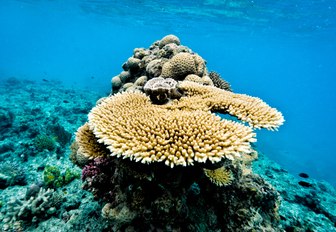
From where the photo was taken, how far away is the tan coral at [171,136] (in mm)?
2602

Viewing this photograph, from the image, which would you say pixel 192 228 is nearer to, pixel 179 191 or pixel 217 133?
pixel 179 191

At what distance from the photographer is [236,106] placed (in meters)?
3.71

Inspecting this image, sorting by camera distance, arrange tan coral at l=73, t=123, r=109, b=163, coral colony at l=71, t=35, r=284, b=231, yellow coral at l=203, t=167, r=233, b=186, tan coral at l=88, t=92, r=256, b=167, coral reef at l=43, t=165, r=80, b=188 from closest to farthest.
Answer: tan coral at l=88, t=92, r=256, b=167 → coral colony at l=71, t=35, r=284, b=231 → tan coral at l=73, t=123, r=109, b=163 → yellow coral at l=203, t=167, r=233, b=186 → coral reef at l=43, t=165, r=80, b=188

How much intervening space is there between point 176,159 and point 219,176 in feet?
6.30

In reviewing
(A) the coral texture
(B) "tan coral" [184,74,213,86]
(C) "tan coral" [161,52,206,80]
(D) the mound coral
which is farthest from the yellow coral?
→ (A) the coral texture

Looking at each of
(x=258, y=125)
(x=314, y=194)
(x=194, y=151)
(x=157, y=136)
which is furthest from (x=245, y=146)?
(x=314, y=194)

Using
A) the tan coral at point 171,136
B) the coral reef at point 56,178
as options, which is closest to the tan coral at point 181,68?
the tan coral at point 171,136

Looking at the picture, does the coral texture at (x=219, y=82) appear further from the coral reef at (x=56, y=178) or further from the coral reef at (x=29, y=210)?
the coral reef at (x=29, y=210)

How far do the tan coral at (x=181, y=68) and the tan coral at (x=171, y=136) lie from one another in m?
2.89

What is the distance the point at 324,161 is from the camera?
40.1m

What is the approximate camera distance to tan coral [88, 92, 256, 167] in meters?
2.60

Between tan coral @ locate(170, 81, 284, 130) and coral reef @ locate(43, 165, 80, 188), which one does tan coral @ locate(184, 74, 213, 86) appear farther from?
coral reef @ locate(43, 165, 80, 188)

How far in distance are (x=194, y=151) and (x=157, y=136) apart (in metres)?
0.49

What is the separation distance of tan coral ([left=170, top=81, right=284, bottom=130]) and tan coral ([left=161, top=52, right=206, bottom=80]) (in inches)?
68.1
